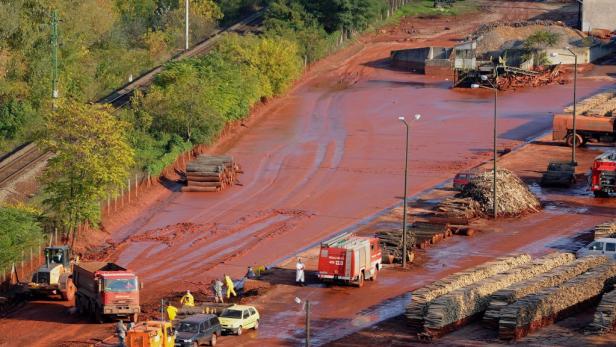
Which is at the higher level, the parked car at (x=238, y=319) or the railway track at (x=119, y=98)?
the railway track at (x=119, y=98)

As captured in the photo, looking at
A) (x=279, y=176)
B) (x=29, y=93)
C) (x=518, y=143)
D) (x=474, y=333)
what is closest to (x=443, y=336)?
(x=474, y=333)

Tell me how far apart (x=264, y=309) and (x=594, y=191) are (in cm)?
2863

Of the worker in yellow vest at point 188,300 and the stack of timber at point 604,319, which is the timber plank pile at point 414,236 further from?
the stack of timber at point 604,319

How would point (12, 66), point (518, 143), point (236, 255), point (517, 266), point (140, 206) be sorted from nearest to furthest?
point (517, 266) < point (236, 255) < point (140, 206) < point (518, 143) < point (12, 66)

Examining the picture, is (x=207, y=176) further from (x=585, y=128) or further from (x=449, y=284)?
(x=449, y=284)

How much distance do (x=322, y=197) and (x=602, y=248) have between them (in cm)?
2025

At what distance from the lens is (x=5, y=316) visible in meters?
57.2

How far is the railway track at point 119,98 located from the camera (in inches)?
3177

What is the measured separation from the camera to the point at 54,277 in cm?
5941

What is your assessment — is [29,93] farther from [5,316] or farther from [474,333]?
[474,333]

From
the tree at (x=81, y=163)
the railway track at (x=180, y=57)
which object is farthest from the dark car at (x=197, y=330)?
the railway track at (x=180, y=57)

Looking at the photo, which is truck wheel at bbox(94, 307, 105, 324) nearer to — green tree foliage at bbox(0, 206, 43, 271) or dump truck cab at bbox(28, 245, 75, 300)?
dump truck cab at bbox(28, 245, 75, 300)

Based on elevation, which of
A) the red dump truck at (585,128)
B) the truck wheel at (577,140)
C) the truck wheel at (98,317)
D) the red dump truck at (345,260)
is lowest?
the truck wheel at (98,317)

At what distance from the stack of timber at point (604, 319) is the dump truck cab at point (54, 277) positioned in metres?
22.1
